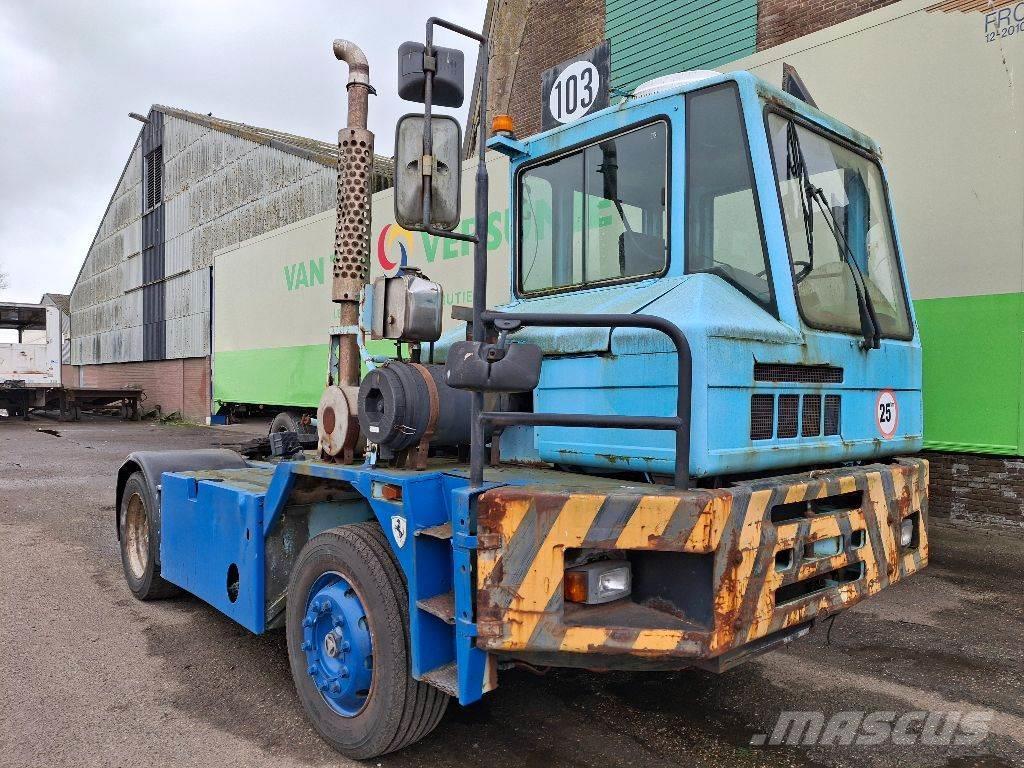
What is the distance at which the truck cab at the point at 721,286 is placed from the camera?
106 inches

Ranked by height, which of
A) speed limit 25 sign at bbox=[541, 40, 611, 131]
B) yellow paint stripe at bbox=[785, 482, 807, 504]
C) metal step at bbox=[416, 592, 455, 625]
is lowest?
metal step at bbox=[416, 592, 455, 625]

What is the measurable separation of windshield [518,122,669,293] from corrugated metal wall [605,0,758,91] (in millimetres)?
7623

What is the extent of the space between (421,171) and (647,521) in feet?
4.48

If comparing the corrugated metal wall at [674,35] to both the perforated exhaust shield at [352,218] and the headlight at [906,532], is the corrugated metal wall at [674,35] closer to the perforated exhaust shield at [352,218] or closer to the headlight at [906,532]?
the perforated exhaust shield at [352,218]

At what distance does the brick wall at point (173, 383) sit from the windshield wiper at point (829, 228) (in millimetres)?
21568

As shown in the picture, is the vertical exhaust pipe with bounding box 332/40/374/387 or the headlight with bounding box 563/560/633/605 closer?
the headlight with bounding box 563/560/633/605

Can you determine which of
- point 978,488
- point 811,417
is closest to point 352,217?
point 811,417

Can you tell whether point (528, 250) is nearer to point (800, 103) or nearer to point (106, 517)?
point (800, 103)

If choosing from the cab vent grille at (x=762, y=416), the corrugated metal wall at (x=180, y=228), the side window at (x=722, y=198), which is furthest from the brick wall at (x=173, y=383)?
the cab vent grille at (x=762, y=416)

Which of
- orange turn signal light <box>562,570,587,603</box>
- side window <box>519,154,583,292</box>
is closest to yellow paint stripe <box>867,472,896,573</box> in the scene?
orange turn signal light <box>562,570,587,603</box>

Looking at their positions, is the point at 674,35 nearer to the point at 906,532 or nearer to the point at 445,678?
the point at 906,532

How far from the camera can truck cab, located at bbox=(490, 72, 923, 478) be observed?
270cm

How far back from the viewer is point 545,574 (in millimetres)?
2443

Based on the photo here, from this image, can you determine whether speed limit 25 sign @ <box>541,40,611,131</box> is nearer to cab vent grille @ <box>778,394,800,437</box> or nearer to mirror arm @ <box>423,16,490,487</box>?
mirror arm @ <box>423,16,490,487</box>
